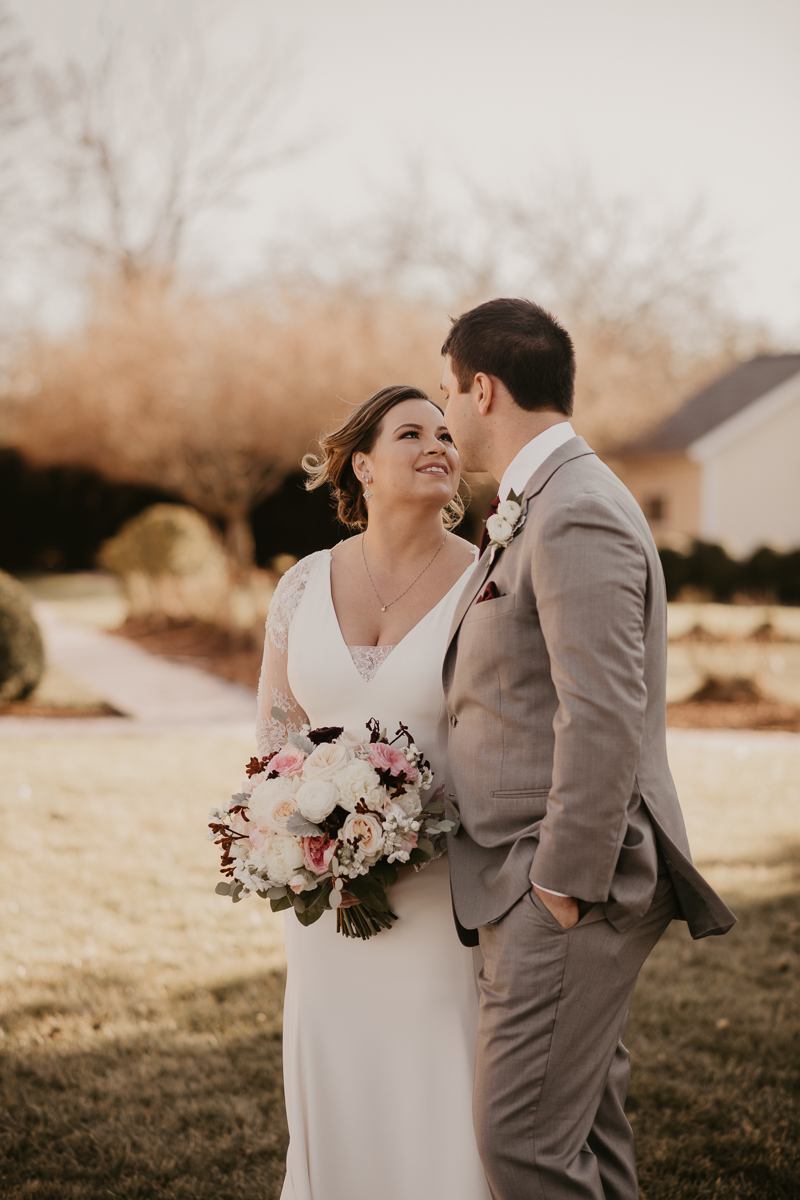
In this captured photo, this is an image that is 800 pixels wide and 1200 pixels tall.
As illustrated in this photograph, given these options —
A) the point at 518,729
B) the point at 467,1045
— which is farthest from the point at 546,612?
the point at 467,1045

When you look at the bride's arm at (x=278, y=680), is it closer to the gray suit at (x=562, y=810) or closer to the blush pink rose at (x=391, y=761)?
the blush pink rose at (x=391, y=761)

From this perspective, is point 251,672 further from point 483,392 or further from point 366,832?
point 483,392

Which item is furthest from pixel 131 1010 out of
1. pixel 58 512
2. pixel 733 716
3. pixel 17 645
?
pixel 58 512

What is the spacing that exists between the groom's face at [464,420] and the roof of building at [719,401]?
27.9 metres

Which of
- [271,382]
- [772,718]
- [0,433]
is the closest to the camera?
[772,718]

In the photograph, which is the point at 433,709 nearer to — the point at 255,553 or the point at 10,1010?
the point at 10,1010

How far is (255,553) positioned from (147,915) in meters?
24.5

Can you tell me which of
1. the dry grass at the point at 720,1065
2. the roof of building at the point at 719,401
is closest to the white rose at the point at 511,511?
the dry grass at the point at 720,1065

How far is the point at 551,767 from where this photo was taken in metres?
2.27

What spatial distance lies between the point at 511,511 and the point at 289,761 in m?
0.90

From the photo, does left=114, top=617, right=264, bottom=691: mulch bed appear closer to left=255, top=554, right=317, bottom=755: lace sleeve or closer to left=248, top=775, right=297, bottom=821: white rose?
left=255, top=554, right=317, bottom=755: lace sleeve

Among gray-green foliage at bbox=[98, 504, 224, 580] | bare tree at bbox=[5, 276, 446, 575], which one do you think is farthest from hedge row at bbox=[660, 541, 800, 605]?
gray-green foliage at bbox=[98, 504, 224, 580]

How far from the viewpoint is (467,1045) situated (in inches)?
108

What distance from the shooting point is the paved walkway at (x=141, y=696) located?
1034 centimetres
